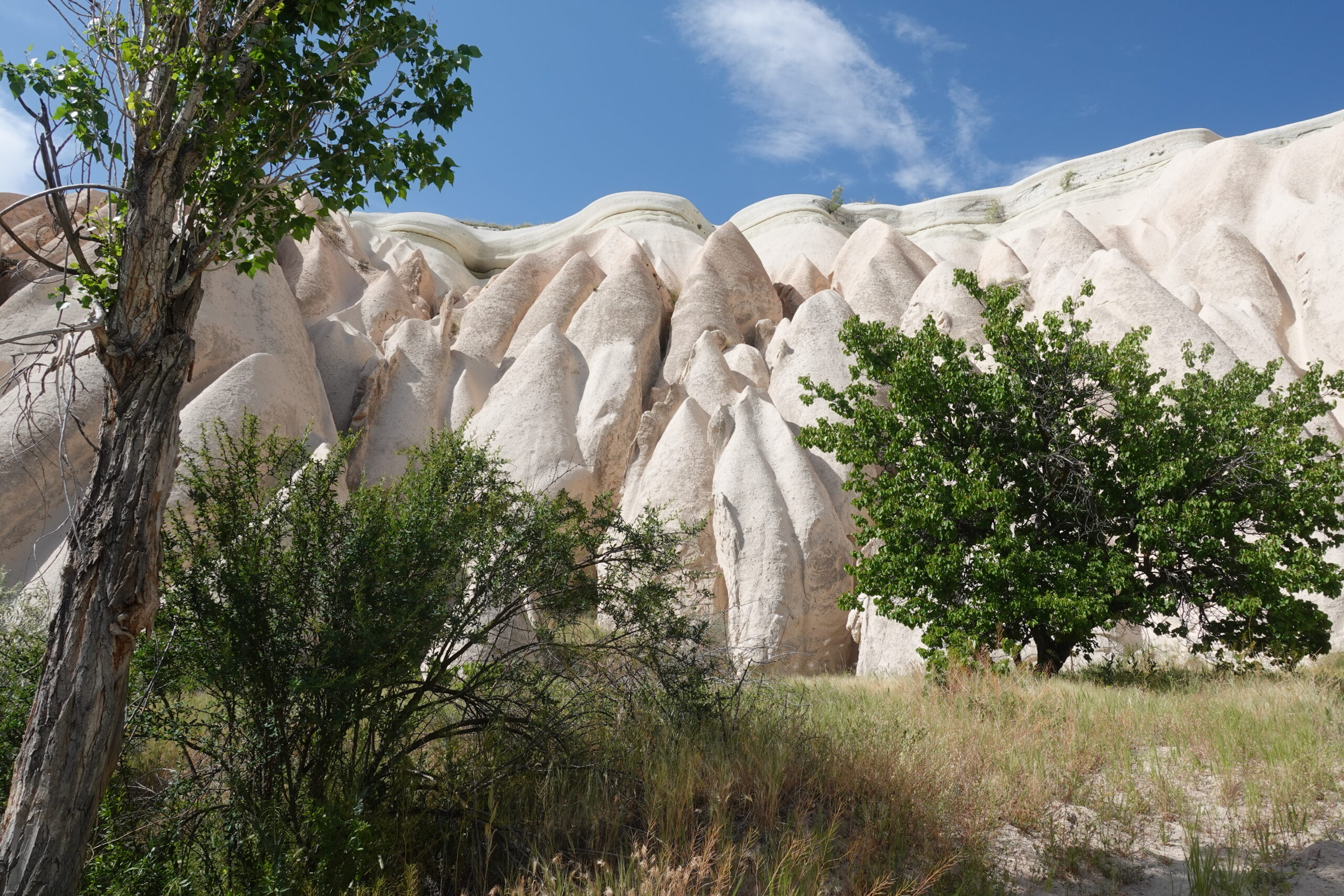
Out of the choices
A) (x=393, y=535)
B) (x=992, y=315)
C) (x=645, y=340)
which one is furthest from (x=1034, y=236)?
(x=393, y=535)

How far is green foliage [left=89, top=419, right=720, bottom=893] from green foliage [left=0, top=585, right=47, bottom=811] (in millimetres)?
546

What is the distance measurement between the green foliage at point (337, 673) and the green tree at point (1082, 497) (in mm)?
4134

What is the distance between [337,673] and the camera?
407 cm

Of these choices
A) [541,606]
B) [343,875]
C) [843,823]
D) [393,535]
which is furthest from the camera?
[541,606]

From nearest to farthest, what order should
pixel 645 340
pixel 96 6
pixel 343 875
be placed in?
1. pixel 343 875
2. pixel 96 6
3. pixel 645 340

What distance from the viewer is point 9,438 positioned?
13312mm

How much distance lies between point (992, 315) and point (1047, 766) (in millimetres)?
5736

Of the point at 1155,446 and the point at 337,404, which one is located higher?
the point at 337,404

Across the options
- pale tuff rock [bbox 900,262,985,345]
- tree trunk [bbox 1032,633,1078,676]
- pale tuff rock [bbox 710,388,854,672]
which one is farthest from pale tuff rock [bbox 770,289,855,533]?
tree trunk [bbox 1032,633,1078,676]

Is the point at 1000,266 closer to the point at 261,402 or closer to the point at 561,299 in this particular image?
the point at 561,299

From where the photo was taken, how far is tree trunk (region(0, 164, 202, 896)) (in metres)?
3.04

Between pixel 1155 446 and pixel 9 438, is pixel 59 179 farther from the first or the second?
pixel 9 438

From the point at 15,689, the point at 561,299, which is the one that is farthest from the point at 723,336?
the point at 15,689

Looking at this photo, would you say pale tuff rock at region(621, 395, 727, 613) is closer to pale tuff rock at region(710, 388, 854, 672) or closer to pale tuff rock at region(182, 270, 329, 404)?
pale tuff rock at region(710, 388, 854, 672)
